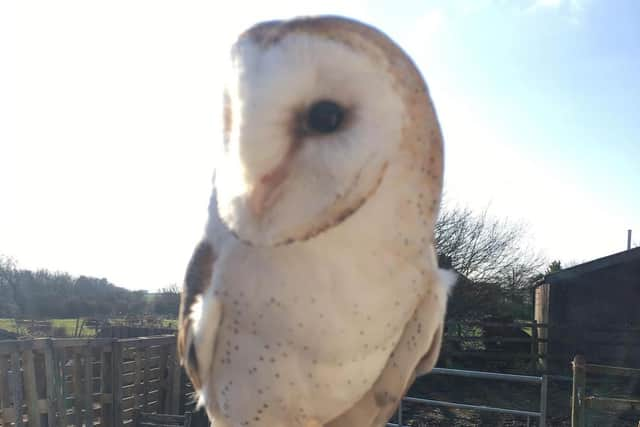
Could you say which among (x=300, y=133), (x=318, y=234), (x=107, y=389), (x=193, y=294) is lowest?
(x=107, y=389)

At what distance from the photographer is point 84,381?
578cm

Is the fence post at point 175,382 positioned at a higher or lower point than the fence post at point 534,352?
higher

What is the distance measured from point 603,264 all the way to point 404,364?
1260cm

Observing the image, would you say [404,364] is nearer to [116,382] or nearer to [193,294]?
[193,294]

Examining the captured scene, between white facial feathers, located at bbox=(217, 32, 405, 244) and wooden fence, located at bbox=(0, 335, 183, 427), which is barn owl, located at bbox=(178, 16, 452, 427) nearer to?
white facial feathers, located at bbox=(217, 32, 405, 244)

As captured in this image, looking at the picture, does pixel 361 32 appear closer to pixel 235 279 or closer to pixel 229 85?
pixel 229 85

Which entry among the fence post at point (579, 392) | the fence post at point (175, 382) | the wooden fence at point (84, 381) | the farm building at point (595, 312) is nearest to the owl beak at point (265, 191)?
the fence post at point (579, 392)

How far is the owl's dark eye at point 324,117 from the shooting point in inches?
44.1

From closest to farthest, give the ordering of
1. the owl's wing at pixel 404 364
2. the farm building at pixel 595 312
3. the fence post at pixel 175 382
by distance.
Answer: the owl's wing at pixel 404 364 → the fence post at pixel 175 382 → the farm building at pixel 595 312

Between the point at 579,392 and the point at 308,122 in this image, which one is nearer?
the point at 308,122

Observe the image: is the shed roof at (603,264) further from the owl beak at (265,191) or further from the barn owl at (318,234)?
the owl beak at (265,191)

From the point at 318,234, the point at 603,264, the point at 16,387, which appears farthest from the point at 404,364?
the point at 603,264

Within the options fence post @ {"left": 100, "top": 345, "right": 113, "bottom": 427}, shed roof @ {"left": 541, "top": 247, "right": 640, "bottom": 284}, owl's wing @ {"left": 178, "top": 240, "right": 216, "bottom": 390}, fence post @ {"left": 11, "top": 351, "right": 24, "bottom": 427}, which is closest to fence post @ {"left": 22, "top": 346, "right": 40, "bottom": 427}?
fence post @ {"left": 11, "top": 351, "right": 24, "bottom": 427}

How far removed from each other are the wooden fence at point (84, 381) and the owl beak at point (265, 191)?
4654 millimetres
